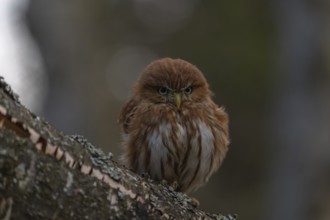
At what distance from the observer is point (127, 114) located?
18.3 feet

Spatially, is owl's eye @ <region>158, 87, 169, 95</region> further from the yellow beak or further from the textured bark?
the textured bark

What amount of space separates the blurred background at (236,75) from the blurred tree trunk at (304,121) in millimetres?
13

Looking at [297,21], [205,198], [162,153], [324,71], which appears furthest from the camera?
[205,198]

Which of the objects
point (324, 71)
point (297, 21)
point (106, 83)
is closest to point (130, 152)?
point (324, 71)

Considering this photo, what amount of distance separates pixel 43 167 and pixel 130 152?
243cm

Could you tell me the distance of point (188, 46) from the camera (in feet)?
59.0

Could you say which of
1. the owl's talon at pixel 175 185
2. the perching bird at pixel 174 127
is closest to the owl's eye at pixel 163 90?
the perching bird at pixel 174 127

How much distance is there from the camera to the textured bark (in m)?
2.78

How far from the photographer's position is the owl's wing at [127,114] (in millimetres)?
5492

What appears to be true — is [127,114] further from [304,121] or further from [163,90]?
[304,121]

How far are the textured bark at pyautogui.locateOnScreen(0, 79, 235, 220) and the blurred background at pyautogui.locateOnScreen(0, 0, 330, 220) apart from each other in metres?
5.65

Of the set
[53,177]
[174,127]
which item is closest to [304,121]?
[174,127]

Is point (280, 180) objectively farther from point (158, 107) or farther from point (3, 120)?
point (3, 120)

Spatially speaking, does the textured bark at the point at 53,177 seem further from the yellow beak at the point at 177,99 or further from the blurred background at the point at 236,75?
the blurred background at the point at 236,75
